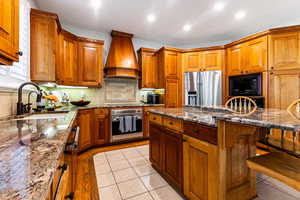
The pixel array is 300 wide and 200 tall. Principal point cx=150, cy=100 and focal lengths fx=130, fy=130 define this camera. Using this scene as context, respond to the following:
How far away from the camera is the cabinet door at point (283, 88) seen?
2.46m

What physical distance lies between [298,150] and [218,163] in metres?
0.80

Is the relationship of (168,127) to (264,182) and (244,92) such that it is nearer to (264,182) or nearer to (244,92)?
(264,182)

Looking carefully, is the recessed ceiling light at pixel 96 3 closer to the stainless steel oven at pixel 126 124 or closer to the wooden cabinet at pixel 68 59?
the wooden cabinet at pixel 68 59

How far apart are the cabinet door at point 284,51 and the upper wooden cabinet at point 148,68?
257cm

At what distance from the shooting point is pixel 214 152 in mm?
1070

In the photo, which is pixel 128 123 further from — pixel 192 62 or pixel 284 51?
pixel 284 51

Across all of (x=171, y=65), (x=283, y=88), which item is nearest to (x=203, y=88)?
(x=171, y=65)

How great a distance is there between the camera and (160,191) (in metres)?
1.55

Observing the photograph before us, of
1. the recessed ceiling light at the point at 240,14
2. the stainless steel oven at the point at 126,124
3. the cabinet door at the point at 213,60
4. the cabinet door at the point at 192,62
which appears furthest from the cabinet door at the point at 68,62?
the recessed ceiling light at the point at 240,14

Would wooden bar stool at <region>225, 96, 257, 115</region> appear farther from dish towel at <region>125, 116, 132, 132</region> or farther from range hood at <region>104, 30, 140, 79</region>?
range hood at <region>104, 30, 140, 79</region>

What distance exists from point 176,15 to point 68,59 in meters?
2.46

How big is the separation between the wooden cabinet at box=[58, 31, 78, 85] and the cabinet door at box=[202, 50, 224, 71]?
3.24 meters

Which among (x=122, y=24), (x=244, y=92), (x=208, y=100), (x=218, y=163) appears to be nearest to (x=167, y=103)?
(x=208, y=100)

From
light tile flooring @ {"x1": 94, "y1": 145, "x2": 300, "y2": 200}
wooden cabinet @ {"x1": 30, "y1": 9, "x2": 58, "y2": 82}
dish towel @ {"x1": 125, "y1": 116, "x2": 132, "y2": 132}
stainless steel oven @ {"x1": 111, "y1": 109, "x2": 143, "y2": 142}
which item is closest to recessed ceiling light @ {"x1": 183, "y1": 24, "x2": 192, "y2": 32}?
stainless steel oven @ {"x1": 111, "y1": 109, "x2": 143, "y2": 142}
